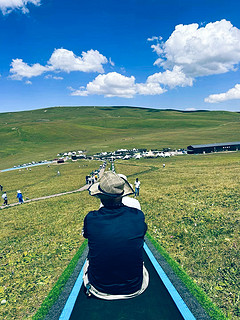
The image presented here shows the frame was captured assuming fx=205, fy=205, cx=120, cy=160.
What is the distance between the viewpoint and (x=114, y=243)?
4258 mm

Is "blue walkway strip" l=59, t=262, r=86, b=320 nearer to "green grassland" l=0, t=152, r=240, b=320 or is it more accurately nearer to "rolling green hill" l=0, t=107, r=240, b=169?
"green grassland" l=0, t=152, r=240, b=320

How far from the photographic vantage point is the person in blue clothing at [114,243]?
430 centimetres

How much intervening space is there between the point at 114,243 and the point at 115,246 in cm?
7

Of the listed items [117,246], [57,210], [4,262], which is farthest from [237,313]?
[57,210]

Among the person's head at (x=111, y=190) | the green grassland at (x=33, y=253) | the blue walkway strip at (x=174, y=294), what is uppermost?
the person's head at (x=111, y=190)

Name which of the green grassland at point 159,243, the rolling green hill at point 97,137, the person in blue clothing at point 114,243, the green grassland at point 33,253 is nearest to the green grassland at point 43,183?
the green grassland at point 159,243

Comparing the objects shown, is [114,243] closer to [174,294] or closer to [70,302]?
[70,302]

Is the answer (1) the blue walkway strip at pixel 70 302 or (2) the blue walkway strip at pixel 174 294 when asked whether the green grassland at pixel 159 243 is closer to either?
(2) the blue walkway strip at pixel 174 294

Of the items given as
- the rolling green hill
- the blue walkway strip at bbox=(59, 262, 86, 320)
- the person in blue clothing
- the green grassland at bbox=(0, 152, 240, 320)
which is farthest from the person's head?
the rolling green hill

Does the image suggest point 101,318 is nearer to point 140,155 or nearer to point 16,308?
point 16,308

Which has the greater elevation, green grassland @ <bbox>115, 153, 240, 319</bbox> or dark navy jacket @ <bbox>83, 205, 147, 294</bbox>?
dark navy jacket @ <bbox>83, 205, 147, 294</bbox>

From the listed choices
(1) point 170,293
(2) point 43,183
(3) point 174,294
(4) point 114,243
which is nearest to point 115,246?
(4) point 114,243

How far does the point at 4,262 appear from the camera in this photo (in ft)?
31.3

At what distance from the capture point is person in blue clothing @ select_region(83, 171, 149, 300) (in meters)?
4.30
